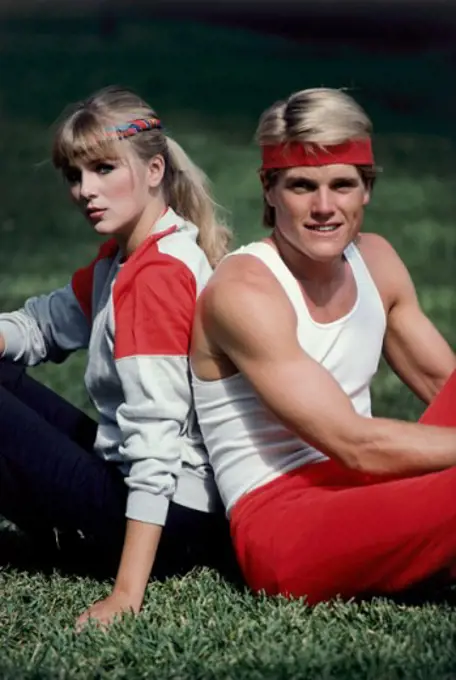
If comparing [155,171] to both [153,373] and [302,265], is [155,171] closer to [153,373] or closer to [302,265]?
[302,265]

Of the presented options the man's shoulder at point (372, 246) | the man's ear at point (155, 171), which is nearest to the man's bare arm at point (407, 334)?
the man's shoulder at point (372, 246)

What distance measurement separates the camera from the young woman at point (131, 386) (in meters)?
3.99

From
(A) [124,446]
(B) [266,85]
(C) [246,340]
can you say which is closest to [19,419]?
(A) [124,446]

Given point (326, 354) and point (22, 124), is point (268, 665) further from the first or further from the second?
point (22, 124)

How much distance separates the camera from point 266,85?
22.1 meters

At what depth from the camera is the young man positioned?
3781 millimetres

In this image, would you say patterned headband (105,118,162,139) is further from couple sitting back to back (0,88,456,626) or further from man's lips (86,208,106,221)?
man's lips (86,208,106,221)

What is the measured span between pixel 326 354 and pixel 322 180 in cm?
45

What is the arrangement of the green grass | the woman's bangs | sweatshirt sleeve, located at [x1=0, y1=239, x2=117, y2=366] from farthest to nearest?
1. sweatshirt sleeve, located at [x1=0, y1=239, x2=117, y2=366]
2. the woman's bangs
3. the green grass

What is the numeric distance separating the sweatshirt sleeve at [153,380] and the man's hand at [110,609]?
0.21 meters

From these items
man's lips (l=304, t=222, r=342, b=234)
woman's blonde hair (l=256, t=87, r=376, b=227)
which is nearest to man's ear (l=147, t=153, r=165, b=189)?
woman's blonde hair (l=256, t=87, r=376, b=227)

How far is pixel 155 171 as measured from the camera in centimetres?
435

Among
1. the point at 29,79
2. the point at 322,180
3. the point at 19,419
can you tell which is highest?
the point at 322,180

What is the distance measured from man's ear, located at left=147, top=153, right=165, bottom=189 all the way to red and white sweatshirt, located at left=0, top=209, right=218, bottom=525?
0.10 metres
